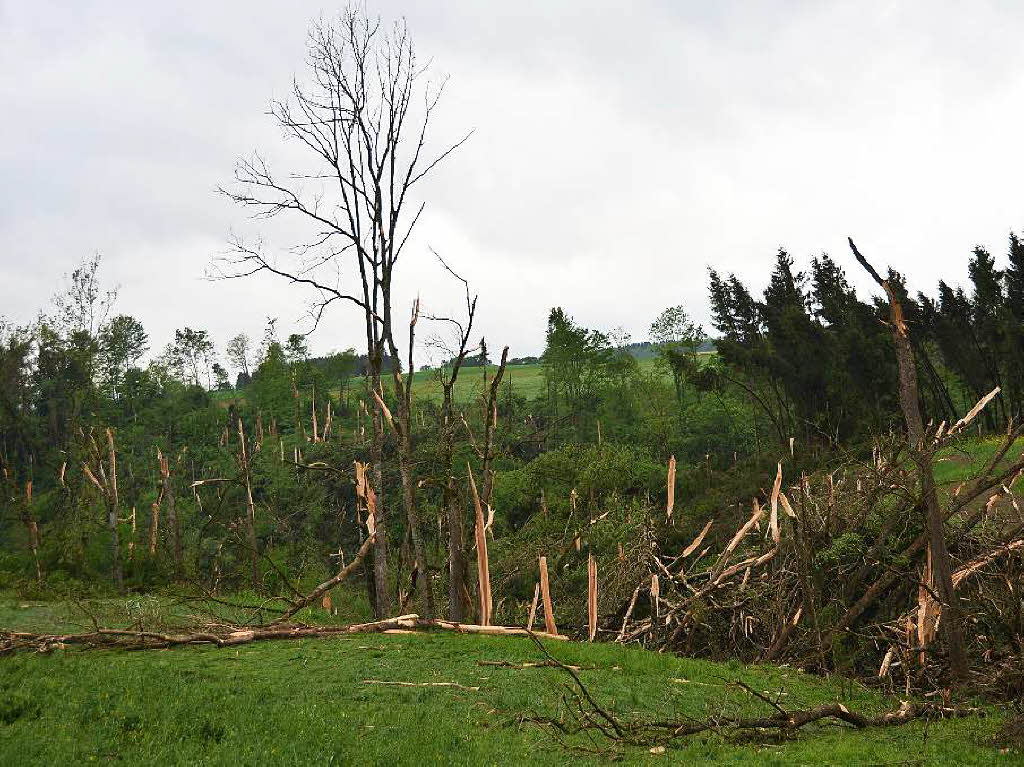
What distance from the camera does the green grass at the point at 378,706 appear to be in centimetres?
601

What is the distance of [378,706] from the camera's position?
23.9 ft

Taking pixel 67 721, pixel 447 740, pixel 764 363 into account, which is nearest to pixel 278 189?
pixel 67 721

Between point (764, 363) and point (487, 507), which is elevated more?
point (764, 363)

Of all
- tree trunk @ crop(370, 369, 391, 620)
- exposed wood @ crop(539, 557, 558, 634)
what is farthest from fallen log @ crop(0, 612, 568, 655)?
tree trunk @ crop(370, 369, 391, 620)

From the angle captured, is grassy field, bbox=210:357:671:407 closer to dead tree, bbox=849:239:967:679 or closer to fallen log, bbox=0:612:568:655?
fallen log, bbox=0:612:568:655

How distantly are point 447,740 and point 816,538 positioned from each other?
7.69m

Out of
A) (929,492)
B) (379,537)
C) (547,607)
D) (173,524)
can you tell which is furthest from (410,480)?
(173,524)

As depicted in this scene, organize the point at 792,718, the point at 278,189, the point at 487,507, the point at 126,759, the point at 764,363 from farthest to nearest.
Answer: the point at 764,363, the point at 278,189, the point at 487,507, the point at 792,718, the point at 126,759

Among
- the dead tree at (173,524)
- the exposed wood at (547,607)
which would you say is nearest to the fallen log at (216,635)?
the exposed wood at (547,607)

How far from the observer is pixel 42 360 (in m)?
58.6

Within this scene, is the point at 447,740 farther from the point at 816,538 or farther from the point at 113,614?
the point at 113,614

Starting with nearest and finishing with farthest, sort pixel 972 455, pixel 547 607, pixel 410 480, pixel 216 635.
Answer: pixel 216 635
pixel 547 607
pixel 410 480
pixel 972 455

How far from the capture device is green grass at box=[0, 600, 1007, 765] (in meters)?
6.01

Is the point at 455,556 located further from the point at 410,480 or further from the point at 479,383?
the point at 479,383
